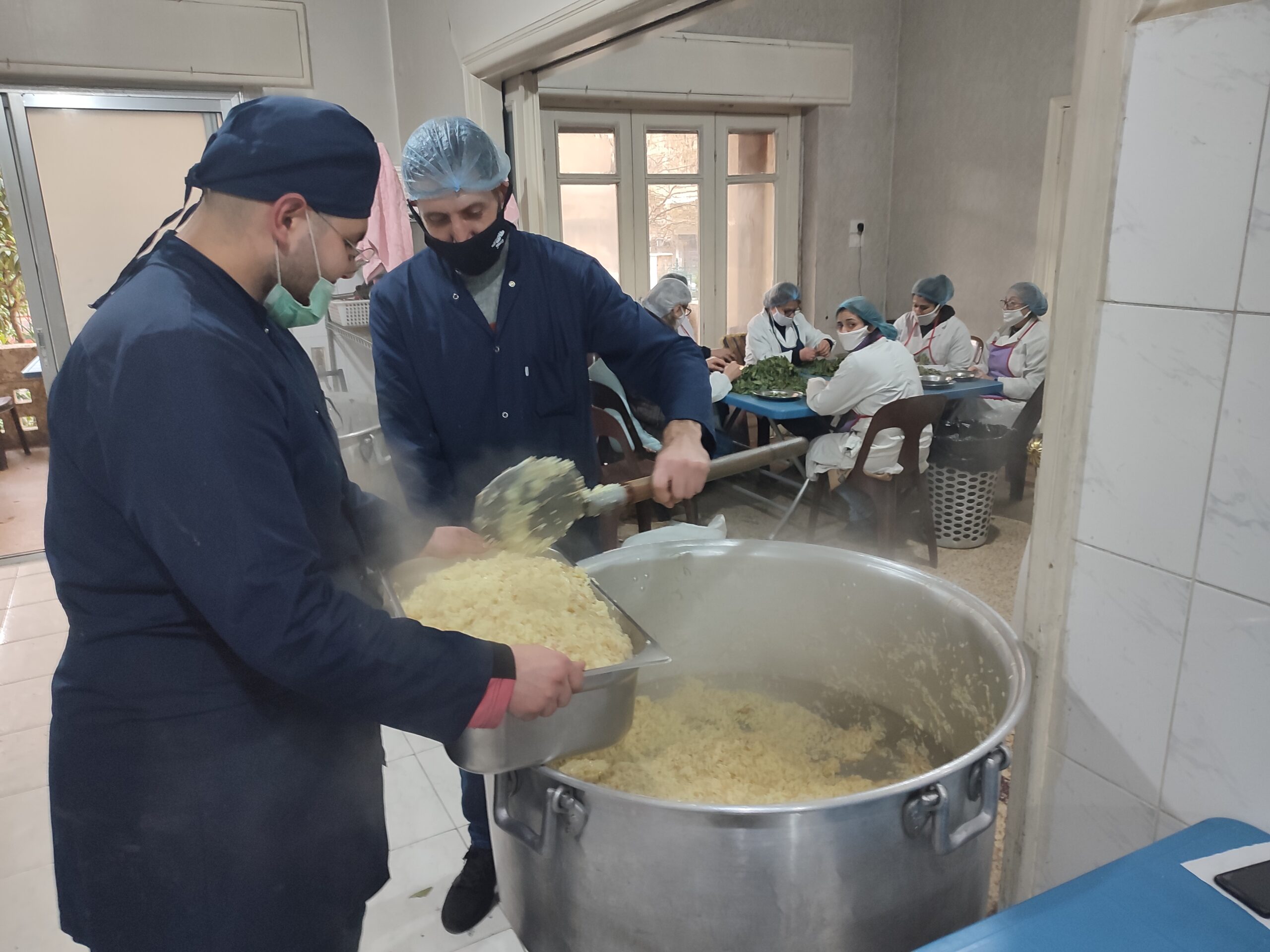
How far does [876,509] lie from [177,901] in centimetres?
316

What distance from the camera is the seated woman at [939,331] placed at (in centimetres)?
515

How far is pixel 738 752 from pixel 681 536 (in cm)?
44

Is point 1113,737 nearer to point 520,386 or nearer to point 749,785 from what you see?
point 749,785

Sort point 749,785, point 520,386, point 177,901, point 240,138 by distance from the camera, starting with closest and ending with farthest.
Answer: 1. point 240,138
2. point 177,901
3. point 749,785
4. point 520,386

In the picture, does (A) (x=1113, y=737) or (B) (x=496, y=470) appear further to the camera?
(B) (x=496, y=470)

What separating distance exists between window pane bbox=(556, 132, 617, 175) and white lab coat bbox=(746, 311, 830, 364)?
5.10ft

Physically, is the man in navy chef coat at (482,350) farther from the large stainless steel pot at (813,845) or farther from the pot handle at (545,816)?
the pot handle at (545,816)

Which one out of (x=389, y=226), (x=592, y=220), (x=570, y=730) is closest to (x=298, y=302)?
(x=570, y=730)

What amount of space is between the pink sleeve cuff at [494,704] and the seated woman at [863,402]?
2.83 meters

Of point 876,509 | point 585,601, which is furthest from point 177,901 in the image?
point 876,509

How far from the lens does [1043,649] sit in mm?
1269

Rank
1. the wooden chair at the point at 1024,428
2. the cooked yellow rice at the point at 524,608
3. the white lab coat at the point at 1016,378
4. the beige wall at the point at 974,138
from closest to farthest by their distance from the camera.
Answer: the cooked yellow rice at the point at 524,608 < the wooden chair at the point at 1024,428 < the white lab coat at the point at 1016,378 < the beige wall at the point at 974,138

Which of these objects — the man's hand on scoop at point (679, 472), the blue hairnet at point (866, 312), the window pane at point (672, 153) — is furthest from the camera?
the window pane at point (672, 153)

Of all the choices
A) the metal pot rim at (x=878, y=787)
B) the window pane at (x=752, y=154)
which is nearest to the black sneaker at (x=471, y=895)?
the metal pot rim at (x=878, y=787)
